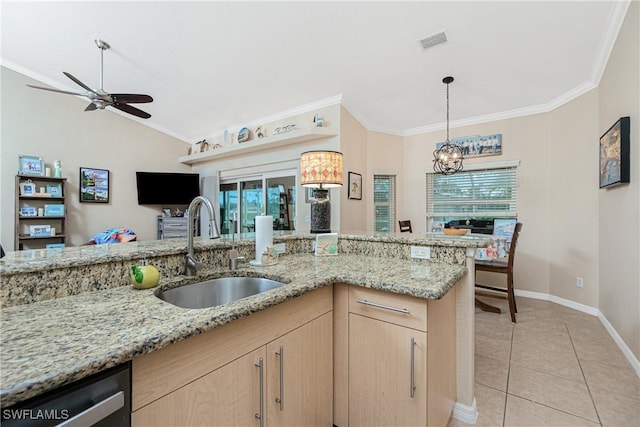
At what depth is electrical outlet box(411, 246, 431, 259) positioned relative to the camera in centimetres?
166

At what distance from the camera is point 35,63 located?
13.0 feet

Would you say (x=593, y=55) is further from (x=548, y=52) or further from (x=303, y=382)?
(x=303, y=382)

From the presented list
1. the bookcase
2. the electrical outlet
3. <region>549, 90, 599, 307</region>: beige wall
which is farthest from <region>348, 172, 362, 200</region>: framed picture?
the bookcase

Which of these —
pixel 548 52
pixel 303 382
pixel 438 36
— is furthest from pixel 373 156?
pixel 303 382

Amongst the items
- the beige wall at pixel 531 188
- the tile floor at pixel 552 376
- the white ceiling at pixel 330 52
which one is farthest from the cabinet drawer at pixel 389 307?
the beige wall at pixel 531 188

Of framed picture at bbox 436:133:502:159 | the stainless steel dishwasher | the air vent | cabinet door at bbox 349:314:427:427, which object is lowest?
cabinet door at bbox 349:314:427:427

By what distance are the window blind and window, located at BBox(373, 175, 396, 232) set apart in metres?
0.58

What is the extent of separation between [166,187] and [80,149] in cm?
145

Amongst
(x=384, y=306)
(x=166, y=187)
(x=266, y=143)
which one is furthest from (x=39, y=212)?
(x=384, y=306)

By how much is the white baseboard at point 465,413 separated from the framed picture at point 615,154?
2301 millimetres

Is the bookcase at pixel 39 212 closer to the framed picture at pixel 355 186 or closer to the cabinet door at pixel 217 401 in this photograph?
the framed picture at pixel 355 186

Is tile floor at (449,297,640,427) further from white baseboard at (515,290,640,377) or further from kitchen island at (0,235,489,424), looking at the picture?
kitchen island at (0,235,489,424)

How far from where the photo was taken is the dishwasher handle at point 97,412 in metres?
0.56

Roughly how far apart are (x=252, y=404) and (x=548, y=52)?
3.92 metres
